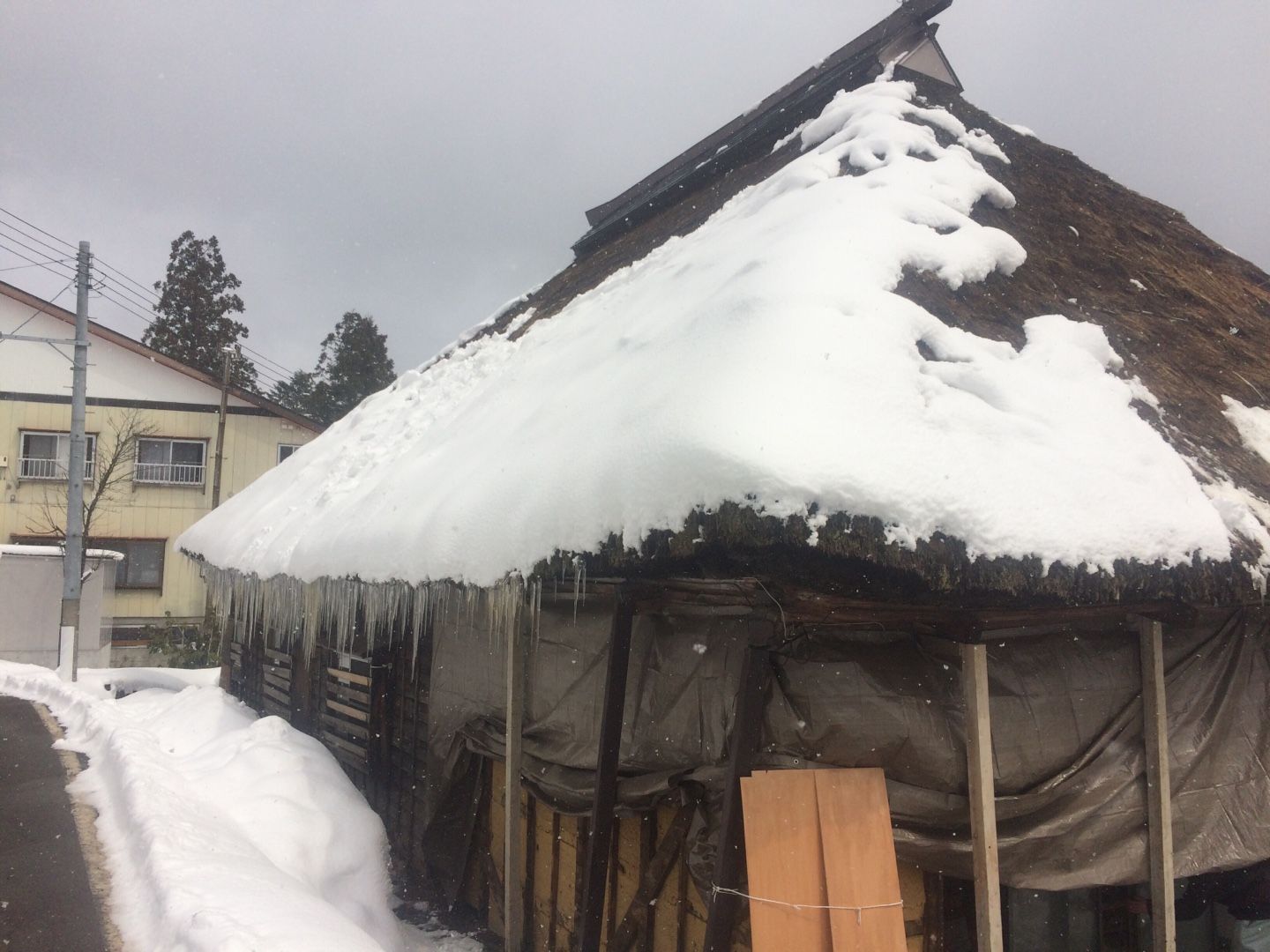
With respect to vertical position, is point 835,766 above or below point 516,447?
below

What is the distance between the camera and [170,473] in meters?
21.6

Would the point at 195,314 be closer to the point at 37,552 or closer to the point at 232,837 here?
the point at 37,552

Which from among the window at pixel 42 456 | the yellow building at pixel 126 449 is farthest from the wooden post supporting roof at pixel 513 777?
the window at pixel 42 456

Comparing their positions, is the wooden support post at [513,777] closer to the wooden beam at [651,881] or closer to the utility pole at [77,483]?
the wooden beam at [651,881]

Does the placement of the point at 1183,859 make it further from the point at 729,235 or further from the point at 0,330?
the point at 0,330

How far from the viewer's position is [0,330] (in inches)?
798

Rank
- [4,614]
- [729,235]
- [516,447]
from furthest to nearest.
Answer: [4,614], [729,235], [516,447]

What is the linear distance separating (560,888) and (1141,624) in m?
3.37

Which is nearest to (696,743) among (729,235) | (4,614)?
(729,235)

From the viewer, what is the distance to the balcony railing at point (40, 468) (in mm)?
20453

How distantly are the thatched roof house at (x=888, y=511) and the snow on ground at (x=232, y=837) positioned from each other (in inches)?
34.2

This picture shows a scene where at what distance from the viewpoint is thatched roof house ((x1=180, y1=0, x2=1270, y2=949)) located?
2875mm

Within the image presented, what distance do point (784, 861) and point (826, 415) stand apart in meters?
1.69

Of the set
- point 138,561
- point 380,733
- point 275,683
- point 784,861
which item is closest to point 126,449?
point 138,561
